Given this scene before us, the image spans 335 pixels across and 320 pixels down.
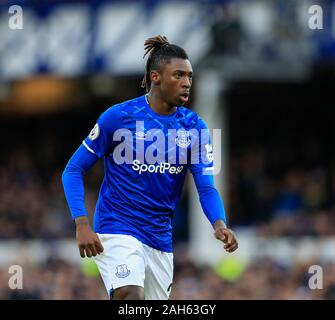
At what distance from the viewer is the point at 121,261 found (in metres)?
7.92

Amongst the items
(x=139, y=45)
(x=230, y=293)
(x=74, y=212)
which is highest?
(x=139, y=45)

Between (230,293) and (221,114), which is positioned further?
(221,114)

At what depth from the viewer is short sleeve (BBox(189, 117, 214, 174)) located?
327 inches

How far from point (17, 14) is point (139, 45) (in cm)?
217

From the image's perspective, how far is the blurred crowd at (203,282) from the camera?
49.4 feet

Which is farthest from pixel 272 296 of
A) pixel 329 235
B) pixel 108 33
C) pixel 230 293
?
pixel 108 33

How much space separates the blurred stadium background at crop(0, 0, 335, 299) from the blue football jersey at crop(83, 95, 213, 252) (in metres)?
6.30

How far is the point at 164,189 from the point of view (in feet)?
26.9

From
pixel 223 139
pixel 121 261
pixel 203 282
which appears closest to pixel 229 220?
pixel 223 139

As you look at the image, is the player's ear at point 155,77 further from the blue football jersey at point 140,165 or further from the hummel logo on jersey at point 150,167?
the hummel logo on jersey at point 150,167

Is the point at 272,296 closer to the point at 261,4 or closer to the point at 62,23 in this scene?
the point at 261,4

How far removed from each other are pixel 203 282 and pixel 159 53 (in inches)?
333

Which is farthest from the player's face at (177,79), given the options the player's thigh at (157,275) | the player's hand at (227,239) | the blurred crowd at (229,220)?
the blurred crowd at (229,220)

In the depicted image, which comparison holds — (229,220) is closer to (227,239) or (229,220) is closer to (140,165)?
(140,165)
